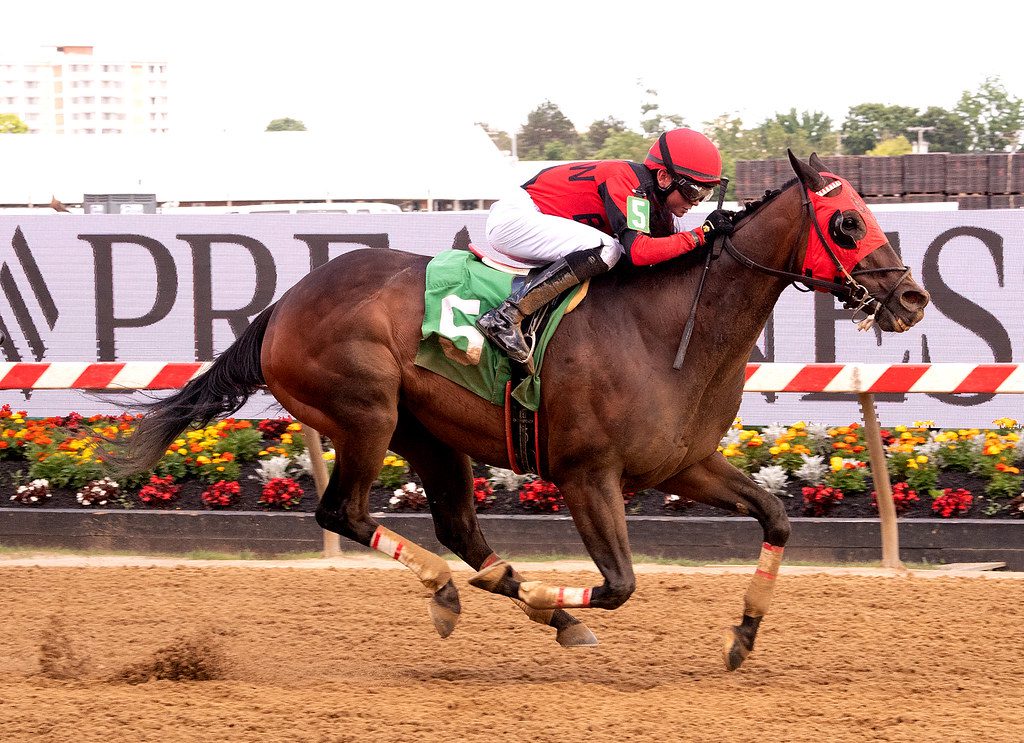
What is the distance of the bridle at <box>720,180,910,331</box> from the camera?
14.2 ft

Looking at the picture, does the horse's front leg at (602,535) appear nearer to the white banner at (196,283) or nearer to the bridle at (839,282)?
the bridle at (839,282)

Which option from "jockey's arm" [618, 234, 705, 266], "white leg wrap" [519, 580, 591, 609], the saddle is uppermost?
"jockey's arm" [618, 234, 705, 266]

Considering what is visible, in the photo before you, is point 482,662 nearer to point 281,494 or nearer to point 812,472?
point 281,494

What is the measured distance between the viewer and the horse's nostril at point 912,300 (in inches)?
168

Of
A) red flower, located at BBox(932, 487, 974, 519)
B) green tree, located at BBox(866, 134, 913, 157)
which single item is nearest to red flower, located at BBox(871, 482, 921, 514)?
red flower, located at BBox(932, 487, 974, 519)

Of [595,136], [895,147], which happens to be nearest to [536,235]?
[895,147]

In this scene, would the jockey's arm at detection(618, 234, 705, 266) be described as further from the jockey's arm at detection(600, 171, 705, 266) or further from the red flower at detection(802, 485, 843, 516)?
the red flower at detection(802, 485, 843, 516)

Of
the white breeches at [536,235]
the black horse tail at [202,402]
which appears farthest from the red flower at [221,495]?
the white breeches at [536,235]

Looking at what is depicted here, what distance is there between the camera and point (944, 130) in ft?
96.1

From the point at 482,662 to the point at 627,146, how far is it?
77.7 ft

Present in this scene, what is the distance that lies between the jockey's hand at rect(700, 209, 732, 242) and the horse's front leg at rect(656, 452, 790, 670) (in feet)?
2.82

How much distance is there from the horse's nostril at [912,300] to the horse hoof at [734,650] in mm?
1338

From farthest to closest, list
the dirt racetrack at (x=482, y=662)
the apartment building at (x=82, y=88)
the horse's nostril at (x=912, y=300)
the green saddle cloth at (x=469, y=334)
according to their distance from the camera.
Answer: the apartment building at (x=82, y=88), the green saddle cloth at (x=469, y=334), the horse's nostril at (x=912, y=300), the dirt racetrack at (x=482, y=662)

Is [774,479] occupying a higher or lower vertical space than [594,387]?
lower
